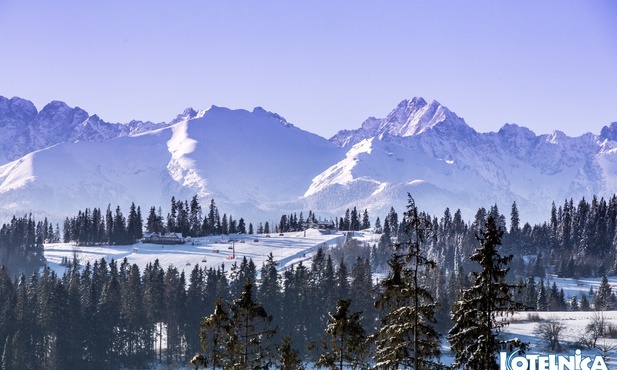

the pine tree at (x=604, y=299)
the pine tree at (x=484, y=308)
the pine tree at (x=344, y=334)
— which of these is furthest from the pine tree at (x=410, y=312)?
the pine tree at (x=604, y=299)

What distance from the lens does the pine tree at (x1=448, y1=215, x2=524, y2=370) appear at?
38500 mm

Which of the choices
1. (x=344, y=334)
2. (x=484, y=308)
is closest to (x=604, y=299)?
(x=344, y=334)

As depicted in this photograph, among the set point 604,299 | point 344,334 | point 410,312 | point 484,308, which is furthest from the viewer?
Result: point 604,299

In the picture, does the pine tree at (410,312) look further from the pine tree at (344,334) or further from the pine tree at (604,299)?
the pine tree at (604,299)

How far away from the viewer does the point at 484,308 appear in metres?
38.8

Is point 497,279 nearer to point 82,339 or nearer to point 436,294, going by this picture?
point 82,339

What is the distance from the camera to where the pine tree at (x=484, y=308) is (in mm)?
38500

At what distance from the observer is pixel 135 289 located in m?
147

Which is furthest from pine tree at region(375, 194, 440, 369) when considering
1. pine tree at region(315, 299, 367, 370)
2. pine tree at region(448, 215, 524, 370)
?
pine tree at region(315, 299, 367, 370)

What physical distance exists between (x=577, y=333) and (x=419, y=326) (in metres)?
106

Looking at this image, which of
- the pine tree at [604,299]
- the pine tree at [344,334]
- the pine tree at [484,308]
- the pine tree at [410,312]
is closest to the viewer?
the pine tree at [484,308]

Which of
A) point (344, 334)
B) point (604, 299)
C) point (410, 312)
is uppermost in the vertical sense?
point (410, 312)

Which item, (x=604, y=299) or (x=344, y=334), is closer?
(x=344, y=334)

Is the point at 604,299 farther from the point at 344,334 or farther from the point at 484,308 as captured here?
the point at 484,308
